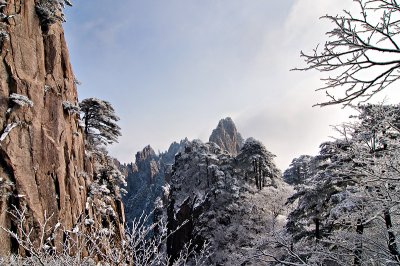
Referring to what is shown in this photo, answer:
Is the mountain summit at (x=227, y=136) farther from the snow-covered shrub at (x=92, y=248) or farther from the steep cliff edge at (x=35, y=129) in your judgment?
the snow-covered shrub at (x=92, y=248)

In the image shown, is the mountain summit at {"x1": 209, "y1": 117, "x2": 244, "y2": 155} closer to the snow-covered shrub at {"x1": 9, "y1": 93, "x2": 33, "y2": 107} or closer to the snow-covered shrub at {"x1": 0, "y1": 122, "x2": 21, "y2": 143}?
the snow-covered shrub at {"x1": 9, "y1": 93, "x2": 33, "y2": 107}

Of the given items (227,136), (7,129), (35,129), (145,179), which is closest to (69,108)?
(35,129)

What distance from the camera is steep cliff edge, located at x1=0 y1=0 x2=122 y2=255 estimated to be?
13.0 metres

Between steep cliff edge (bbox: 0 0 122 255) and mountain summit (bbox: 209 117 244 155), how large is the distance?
5735 centimetres

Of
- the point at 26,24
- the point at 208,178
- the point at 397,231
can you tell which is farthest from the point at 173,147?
the point at 397,231

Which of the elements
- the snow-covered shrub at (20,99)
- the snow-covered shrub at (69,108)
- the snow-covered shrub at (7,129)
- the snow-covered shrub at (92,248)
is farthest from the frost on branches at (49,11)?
the snow-covered shrub at (92,248)

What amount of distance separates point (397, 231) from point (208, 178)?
29.5m

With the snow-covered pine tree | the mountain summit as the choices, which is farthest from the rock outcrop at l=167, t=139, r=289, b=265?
the mountain summit

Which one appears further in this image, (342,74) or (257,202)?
(257,202)

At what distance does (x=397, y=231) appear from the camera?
7.02 meters

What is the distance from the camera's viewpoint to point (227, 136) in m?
78.3

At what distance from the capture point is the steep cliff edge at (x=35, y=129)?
13.0 m

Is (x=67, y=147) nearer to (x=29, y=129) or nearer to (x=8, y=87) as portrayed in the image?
(x=29, y=129)

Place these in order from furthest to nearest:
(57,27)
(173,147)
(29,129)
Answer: (173,147) < (57,27) < (29,129)
